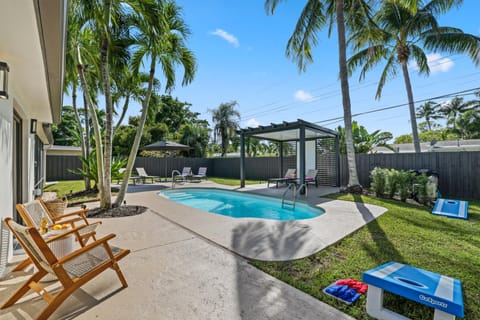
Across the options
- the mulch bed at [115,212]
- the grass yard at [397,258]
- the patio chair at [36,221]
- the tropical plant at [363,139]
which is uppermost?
the tropical plant at [363,139]

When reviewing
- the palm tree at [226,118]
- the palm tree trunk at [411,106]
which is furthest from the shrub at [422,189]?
the palm tree at [226,118]

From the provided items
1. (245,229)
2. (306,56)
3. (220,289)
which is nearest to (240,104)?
(306,56)

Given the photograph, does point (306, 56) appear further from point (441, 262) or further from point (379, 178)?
point (441, 262)

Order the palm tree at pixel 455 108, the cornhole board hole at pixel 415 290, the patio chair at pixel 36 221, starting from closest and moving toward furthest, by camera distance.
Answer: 1. the cornhole board hole at pixel 415 290
2. the patio chair at pixel 36 221
3. the palm tree at pixel 455 108

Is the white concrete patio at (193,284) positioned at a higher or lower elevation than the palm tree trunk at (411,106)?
lower

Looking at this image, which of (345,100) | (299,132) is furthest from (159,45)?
(345,100)

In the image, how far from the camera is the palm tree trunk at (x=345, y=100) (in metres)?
8.37

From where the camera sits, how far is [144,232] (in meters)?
4.20

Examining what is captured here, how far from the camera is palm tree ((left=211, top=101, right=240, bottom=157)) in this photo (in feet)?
83.4

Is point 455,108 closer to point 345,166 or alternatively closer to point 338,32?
point 345,166

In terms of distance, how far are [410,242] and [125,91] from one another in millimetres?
10768

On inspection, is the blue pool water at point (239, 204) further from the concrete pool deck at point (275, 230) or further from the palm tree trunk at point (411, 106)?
the palm tree trunk at point (411, 106)

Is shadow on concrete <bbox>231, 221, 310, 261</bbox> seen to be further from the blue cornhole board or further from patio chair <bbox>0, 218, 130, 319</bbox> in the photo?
the blue cornhole board

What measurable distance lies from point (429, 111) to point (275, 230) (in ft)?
145
